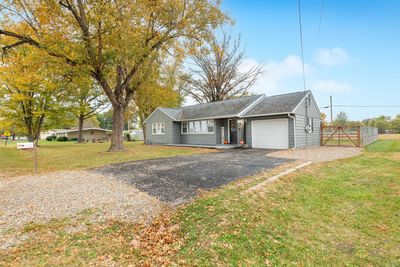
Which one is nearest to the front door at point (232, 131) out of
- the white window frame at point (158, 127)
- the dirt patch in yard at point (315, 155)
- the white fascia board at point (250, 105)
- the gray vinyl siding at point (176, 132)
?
the white fascia board at point (250, 105)

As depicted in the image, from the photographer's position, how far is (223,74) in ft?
89.7

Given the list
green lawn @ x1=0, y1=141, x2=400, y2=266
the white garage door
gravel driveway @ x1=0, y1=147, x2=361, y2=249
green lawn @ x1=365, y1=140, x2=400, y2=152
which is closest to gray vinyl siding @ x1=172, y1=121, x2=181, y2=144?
the white garage door

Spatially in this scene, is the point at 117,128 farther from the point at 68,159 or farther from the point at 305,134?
the point at 305,134

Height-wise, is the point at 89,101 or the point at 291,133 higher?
the point at 89,101

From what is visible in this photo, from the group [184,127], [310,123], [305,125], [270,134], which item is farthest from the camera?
[184,127]

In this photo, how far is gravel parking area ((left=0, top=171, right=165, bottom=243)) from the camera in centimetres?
364

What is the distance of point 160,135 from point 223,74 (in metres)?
12.3

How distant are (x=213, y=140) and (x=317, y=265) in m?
14.5

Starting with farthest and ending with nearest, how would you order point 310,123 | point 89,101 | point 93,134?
point 93,134, point 89,101, point 310,123

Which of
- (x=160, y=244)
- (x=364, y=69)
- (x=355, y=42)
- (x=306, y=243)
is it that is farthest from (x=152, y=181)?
(x=364, y=69)

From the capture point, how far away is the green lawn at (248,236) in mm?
2564

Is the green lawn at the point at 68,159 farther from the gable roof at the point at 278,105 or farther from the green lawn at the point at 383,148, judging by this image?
the green lawn at the point at 383,148

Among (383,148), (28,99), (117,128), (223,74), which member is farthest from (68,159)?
(223,74)

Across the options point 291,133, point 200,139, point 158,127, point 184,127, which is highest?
point 158,127
